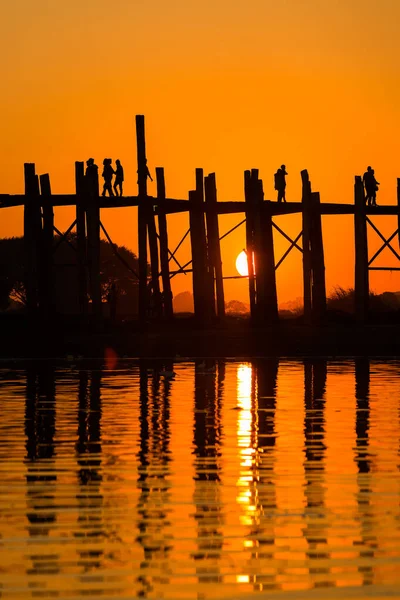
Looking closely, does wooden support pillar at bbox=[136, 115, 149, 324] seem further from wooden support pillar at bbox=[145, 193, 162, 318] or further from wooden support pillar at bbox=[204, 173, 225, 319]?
wooden support pillar at bbox=[204, 173, 225, 319]

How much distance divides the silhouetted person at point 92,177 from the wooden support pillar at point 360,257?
6556 mm

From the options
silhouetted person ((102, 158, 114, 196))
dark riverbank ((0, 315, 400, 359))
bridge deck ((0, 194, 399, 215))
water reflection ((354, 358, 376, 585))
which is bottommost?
water reflection ((354, 358, 376, 585))

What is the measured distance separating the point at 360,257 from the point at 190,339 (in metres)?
4.74

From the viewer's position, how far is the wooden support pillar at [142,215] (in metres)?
36.4

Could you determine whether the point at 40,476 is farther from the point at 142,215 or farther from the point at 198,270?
the point at 198,270

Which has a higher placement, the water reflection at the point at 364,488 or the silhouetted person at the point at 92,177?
the silhouetted person at the point at 92,177

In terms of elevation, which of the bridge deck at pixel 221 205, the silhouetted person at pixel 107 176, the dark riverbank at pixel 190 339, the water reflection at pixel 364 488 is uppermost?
the silhouetted person at pixel 107 176

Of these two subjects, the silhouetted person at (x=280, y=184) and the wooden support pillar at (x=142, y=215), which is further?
the silhouetted person at (x=280, y=184)

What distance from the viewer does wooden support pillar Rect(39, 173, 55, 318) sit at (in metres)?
36.4

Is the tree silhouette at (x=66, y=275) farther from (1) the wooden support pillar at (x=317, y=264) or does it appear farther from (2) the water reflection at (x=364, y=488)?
(2) the water reflection at (x=364, y=488)

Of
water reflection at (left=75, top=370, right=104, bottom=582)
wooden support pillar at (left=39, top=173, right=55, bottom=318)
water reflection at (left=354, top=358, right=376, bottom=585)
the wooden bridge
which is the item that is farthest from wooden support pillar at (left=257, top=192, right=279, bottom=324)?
water reflection at (left=75, top=370, right=104, bottom=582)

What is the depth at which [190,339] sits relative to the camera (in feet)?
118

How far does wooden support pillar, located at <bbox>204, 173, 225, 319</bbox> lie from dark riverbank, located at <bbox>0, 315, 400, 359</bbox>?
0.96m

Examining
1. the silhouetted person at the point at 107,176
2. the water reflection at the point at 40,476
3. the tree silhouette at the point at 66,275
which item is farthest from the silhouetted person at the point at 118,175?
the tree silhouette at the point at 66,275
